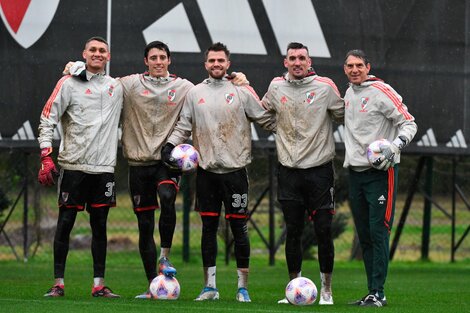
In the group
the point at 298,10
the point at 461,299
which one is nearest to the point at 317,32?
the point at 298,10

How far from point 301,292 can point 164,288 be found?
113 centimetres

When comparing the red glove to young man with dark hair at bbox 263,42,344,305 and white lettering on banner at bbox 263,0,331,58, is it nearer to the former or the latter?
young man with dark hair at bbox 263,42,344,305

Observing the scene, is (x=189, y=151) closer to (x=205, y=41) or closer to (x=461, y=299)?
(x=461, y=299)

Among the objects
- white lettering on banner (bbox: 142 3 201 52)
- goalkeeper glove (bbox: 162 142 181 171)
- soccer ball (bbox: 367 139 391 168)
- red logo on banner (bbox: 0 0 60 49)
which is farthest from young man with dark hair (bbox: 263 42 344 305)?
red logo on banner (bbox: 0 0 60 49)

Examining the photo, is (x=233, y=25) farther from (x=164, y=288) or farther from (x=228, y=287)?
(x=164, y=288)

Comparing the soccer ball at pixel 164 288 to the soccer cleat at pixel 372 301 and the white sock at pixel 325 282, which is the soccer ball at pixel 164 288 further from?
the soccer cleat at pixel 372 301

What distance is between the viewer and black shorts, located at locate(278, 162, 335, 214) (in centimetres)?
944

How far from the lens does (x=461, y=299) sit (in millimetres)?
10273

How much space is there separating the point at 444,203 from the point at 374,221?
464 inches

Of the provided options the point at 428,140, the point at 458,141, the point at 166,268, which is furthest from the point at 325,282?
the point at 458,141

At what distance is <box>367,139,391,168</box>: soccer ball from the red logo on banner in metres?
5.82

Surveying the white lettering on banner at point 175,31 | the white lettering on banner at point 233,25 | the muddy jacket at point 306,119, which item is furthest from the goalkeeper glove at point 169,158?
the white lettering on banner at point 233,25

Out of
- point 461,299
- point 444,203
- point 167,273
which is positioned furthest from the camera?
point 444,203

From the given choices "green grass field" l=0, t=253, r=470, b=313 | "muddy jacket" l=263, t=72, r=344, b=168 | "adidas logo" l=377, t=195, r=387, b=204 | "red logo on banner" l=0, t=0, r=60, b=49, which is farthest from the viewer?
"red logo on banner" l=0, t=0, r=60, b=49
